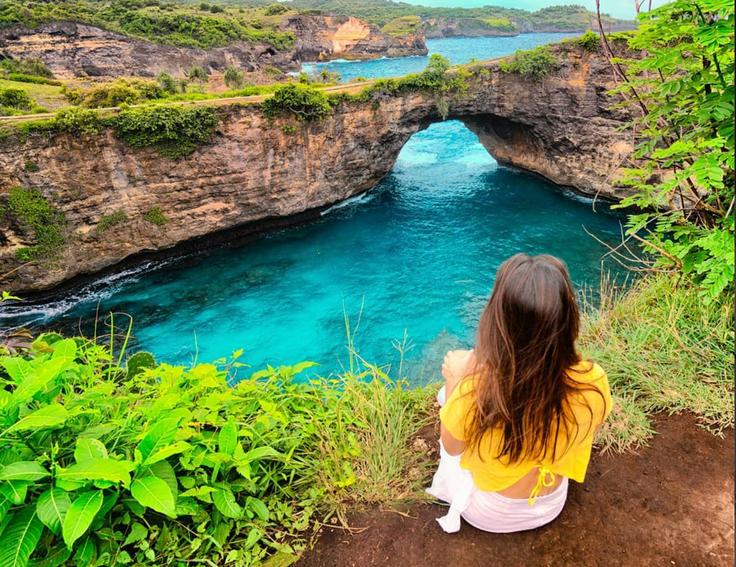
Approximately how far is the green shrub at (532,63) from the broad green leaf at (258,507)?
19.9m

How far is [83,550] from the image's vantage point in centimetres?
187

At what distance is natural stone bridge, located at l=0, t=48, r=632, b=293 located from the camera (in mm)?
12805

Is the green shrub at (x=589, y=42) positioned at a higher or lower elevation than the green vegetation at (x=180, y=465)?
higher

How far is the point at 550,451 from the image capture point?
6.22 ft

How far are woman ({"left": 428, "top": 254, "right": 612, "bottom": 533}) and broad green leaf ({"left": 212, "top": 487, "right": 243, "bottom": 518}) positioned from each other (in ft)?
3.54

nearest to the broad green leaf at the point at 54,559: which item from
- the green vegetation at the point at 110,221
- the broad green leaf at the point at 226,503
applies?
the broad green leaf at the point at 226,503

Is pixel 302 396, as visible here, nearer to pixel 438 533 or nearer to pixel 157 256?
pixel 438 533

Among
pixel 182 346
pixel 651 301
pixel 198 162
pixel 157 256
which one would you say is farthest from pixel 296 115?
pixel 651 301

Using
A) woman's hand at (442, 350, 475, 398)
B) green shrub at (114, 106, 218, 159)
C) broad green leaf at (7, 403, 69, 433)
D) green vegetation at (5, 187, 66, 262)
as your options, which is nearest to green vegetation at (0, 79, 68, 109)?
green shrub at (114, 106, 218, 159)

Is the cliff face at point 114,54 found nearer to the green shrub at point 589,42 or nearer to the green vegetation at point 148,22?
the green vegetation at point 148,22

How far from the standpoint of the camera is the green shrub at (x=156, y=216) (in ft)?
47.6

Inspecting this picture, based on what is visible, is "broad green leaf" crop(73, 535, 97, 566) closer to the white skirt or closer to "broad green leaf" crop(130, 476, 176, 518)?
"broad green leaf" crop(130, 476, 176, 518)

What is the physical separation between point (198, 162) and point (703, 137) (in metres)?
14.4

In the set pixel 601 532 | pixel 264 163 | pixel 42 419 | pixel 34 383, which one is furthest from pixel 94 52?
pixel 601 532
